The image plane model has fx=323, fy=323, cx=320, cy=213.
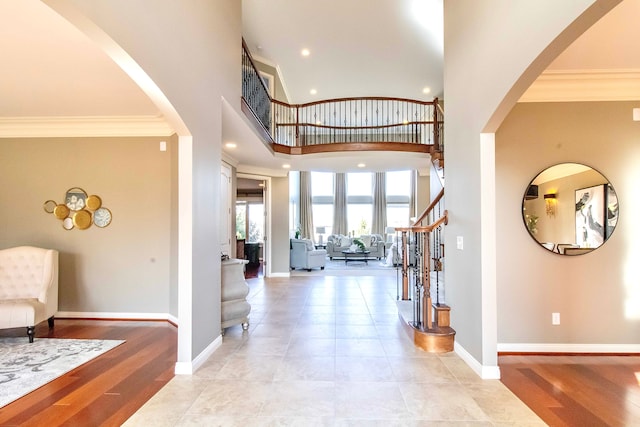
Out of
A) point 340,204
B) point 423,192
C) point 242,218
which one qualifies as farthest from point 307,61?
point 340,204

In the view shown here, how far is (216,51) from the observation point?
332 cm

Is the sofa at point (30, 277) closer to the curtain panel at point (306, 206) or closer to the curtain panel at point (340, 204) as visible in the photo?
the curtain panel at point (306, 206)

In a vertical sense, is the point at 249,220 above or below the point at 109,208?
below

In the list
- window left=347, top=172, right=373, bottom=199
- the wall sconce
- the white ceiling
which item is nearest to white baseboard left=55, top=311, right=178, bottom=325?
the white ceiling

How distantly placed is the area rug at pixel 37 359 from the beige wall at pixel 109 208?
887 millimetres

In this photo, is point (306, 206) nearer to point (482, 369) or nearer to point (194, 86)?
point (194, 86)

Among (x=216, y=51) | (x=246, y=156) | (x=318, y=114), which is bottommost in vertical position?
(x=246, y=156)

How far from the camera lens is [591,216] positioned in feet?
10.6

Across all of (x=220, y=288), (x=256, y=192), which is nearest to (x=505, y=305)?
(x=220, y=288)

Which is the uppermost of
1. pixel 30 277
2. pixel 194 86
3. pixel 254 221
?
pixel 194 86

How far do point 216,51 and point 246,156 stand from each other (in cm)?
307

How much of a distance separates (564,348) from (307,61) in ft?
23.2

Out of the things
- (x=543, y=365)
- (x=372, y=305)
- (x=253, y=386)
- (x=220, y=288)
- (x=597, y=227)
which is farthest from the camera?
(x=372, y=305)

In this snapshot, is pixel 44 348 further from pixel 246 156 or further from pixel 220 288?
pixel 246 156
